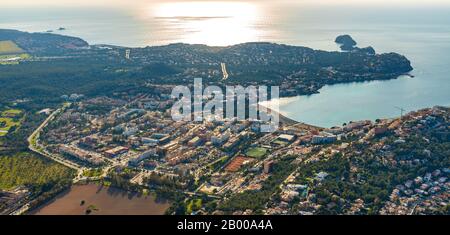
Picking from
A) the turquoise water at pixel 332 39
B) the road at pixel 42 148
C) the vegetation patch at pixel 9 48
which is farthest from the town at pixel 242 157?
the vegetation patch at pixel 9 48

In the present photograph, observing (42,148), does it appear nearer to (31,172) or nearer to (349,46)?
(31,172)

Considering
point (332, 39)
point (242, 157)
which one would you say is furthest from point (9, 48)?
point (242, 157)

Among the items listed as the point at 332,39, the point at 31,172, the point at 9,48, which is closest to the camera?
the point at 31,172

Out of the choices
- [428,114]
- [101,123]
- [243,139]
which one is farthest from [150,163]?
[428,114]

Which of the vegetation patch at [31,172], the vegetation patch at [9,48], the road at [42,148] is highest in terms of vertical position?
the vegetation patch at [9,48]

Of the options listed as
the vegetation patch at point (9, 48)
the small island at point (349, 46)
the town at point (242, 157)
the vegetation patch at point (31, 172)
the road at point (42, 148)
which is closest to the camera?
the town at point (242, 157)

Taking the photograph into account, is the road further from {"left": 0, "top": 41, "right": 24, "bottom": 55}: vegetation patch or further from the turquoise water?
{"left": 0, "top": 41, "right": 24, "bottom": 55}: vegetation patch

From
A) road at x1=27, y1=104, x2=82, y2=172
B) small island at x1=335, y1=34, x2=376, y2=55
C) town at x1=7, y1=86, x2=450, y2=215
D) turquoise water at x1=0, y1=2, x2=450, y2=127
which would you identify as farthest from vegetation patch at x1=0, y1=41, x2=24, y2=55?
small island at x1=335, y1=34, x2=376, y2=55

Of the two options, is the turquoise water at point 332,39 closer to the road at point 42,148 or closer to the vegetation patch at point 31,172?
the road at point 42,148

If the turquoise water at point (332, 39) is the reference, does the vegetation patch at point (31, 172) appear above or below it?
below

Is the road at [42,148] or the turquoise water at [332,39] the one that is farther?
A: the turquoise water at [332,39]
